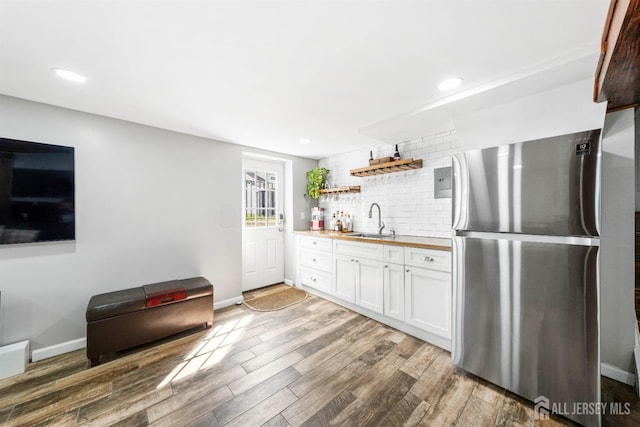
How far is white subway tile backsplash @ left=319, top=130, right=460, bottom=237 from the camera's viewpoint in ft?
9.00

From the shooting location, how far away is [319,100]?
206cm

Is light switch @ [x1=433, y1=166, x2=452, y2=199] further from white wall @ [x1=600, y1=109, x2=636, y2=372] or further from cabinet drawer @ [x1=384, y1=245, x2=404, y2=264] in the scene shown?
white wall @ [x1=600, y1=109, x2=636, y2=372]

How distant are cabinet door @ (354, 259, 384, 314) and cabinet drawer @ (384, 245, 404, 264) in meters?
0.12

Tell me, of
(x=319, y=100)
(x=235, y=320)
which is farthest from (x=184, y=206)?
(x=319, y=100)

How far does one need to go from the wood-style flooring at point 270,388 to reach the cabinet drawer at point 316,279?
0.93 metres

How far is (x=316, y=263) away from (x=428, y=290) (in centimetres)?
166

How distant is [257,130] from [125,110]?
4.05 ft

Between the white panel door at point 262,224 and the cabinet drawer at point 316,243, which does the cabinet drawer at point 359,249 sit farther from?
the white panel door at point 262,224

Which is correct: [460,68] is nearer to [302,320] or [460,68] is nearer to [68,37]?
[68,37]

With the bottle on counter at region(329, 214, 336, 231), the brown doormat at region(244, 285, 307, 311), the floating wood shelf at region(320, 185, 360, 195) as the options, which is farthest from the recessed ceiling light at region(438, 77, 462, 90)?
the brown doormat at region(244, 285, 307, 311)

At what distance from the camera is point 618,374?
5.72 ft

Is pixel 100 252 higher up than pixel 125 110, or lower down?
lower down

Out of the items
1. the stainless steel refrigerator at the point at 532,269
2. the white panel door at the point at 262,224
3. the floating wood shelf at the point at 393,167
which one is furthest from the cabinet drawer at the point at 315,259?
the stainless steel refrigerator at the point at 532,269

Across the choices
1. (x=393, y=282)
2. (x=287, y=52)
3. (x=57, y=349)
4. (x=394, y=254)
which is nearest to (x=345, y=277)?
(x=393, y=282)
